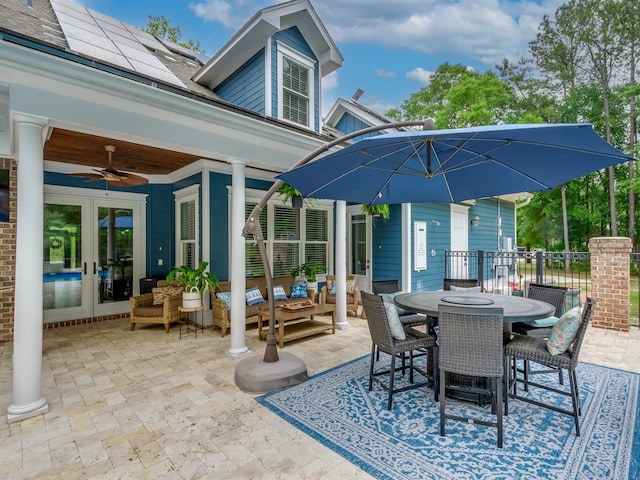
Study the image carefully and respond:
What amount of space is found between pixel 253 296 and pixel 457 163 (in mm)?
3866

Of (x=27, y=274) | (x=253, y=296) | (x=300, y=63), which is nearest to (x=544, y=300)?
(x=253, y=296)

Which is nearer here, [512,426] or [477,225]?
[512,426]

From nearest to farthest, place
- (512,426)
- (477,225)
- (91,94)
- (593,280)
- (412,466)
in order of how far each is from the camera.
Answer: (412,466) < (512,426) < (91,94) < (593,280) < (477,225)

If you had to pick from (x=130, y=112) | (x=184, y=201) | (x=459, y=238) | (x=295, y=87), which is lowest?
(x=459, y=238)

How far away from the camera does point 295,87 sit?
6.21m

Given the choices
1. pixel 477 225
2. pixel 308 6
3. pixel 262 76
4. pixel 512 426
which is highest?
pixel 308 6

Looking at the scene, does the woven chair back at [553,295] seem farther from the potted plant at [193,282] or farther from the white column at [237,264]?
the potted plant at [193,282]

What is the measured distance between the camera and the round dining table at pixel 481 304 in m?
2.86

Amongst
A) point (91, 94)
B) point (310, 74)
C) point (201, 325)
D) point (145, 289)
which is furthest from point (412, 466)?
point (310, 74)

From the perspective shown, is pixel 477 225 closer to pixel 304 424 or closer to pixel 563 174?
pixel 563 174

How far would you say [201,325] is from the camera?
5918 millimetres

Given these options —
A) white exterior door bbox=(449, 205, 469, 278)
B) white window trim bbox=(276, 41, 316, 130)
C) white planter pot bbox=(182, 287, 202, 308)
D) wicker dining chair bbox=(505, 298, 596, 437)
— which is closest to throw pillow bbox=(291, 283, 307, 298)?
white planter pot bbox=(182, 287, 202, 308)

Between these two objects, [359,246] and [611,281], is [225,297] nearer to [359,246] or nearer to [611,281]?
[359,246]

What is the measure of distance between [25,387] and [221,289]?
2998 mm
